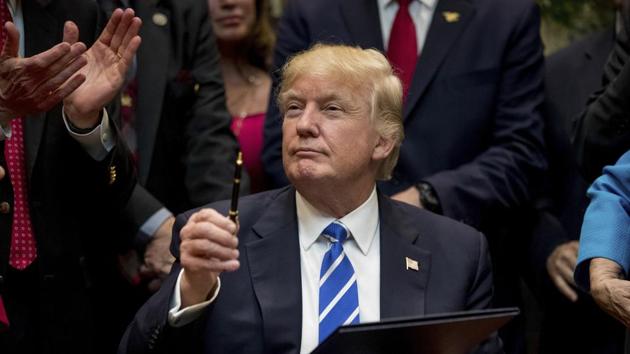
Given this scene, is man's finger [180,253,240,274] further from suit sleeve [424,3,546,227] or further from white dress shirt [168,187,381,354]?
suit sleeve [424,3,546,227]

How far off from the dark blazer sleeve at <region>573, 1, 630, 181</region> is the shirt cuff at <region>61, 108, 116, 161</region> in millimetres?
1615

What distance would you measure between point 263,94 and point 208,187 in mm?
943

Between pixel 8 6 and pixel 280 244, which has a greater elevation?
pixel 8 6

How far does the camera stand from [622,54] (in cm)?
439

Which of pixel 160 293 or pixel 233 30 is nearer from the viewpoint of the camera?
pixel 160 293

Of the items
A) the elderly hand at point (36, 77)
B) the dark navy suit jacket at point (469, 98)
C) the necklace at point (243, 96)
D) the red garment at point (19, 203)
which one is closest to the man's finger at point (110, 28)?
the elderly hand at point (36, 77)

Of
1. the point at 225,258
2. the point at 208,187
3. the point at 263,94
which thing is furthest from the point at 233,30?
the point at 225,258

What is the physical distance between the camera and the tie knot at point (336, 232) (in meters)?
3.92

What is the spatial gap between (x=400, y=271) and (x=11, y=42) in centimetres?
135

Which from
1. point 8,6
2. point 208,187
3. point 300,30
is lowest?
point 208,187

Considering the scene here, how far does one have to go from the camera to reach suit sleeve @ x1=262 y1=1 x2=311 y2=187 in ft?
16.4

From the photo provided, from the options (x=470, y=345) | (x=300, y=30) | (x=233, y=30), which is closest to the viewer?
(x=470, y=345)

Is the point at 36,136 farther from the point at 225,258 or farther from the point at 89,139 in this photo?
the point at 225,258

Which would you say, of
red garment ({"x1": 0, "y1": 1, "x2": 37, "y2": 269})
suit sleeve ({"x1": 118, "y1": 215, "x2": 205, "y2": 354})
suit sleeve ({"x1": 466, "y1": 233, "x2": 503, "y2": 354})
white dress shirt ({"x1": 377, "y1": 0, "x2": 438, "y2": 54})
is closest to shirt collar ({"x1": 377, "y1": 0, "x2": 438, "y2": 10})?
white dress shirt ({"x1": 377, "y1": 0, "x2": 438, "y2": 54})
